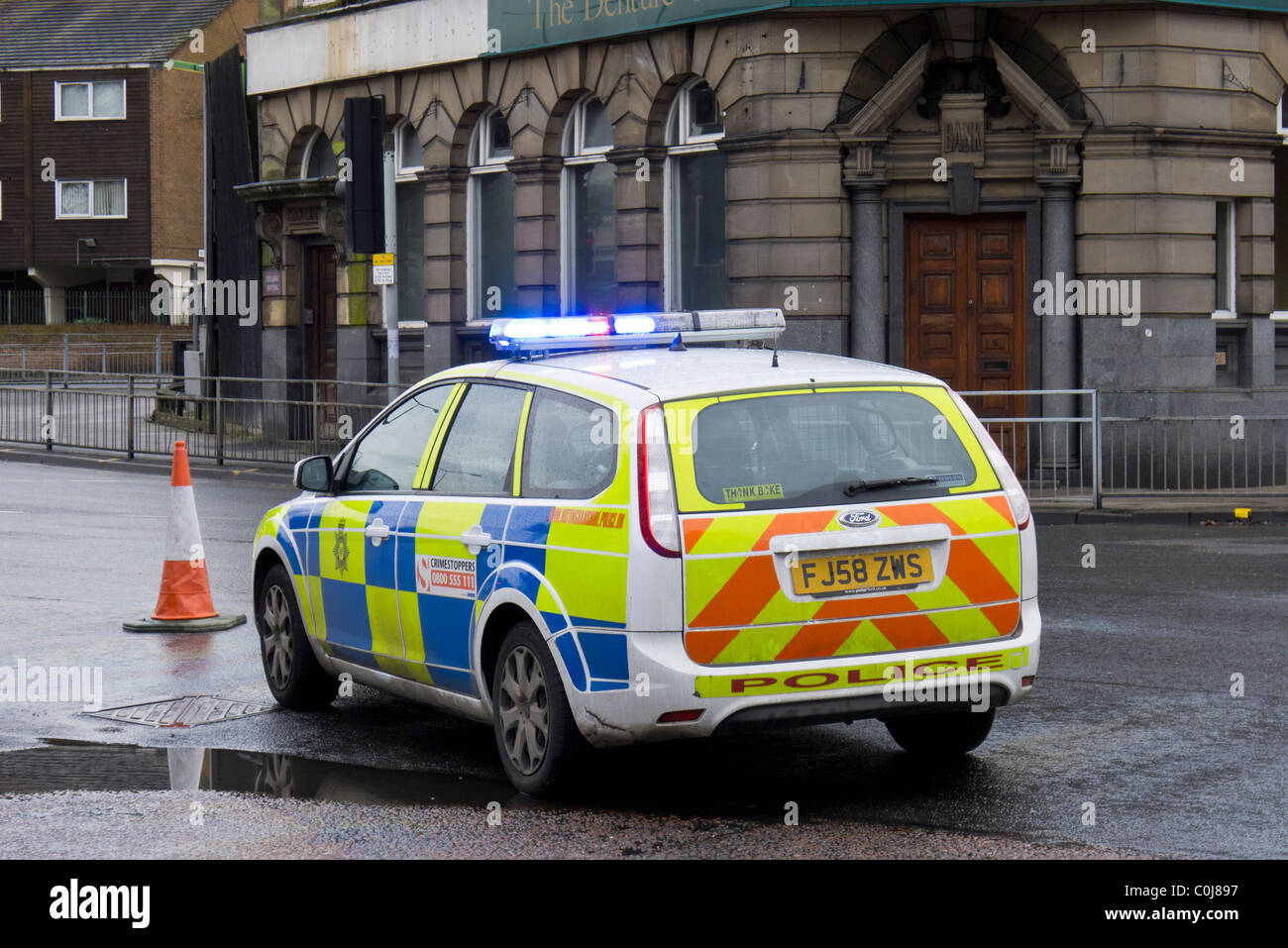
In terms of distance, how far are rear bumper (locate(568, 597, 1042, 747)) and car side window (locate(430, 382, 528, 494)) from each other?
3.63 feet

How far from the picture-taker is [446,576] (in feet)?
24.9

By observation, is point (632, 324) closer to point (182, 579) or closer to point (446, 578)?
point (446, 578)

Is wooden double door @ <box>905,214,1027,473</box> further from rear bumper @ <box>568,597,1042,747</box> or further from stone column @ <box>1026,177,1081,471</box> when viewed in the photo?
rear bumper @ <box>568,597,1042,747</box>

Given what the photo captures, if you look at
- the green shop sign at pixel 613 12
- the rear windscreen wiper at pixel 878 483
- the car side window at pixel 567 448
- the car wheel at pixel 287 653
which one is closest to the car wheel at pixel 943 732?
the rear windscreen wiper at pixel 878 483

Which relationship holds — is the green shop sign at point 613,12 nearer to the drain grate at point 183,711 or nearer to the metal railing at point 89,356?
the drain grate at point 183,711

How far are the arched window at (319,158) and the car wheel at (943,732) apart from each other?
75.6 feet

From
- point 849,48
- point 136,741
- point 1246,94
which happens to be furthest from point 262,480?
point 136,741

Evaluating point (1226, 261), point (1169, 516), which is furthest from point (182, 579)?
point (1226, 261)

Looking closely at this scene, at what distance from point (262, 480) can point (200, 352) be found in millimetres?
13438

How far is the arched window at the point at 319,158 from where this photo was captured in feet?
96.8

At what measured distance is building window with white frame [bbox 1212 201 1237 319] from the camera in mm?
21438

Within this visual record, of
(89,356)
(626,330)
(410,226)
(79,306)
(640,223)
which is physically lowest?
(626,330)

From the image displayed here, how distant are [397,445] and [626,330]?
3.82 feet
